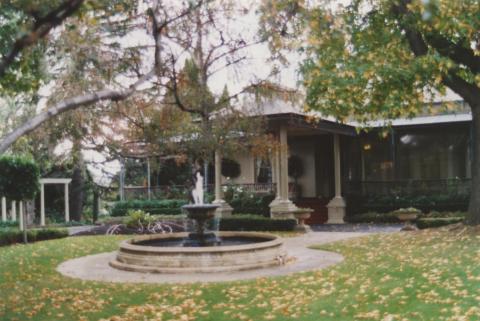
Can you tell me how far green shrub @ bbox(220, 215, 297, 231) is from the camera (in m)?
21.1

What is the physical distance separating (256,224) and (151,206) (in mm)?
9525

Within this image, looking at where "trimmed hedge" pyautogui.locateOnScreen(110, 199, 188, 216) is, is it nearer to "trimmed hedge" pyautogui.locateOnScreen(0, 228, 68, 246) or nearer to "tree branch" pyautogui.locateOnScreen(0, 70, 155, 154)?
"trimmed hedge" pyautogui.locateOnScreen(0, 228, 68, 246)

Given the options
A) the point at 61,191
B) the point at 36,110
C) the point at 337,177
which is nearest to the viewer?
the point at 337,177

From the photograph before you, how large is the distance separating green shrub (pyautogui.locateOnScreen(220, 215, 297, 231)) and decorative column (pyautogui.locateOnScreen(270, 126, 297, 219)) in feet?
2.66

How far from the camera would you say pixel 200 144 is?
1942 cm

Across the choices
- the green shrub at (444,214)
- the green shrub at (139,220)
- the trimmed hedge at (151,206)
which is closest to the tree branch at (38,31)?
the green shrub at (139,220)

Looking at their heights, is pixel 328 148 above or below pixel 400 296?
above

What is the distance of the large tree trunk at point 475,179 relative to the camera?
1495 centimetres

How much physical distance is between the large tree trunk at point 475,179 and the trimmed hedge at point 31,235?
14.0 metres

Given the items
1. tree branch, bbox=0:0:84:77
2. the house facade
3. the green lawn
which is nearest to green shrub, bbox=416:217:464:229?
the house facade

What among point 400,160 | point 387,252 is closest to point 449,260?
point 387,252

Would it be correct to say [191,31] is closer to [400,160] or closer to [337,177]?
[337,177]

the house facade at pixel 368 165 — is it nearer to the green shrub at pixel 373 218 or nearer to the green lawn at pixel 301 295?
the green shrub at pixel 373 218

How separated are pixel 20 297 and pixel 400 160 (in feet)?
68.2
